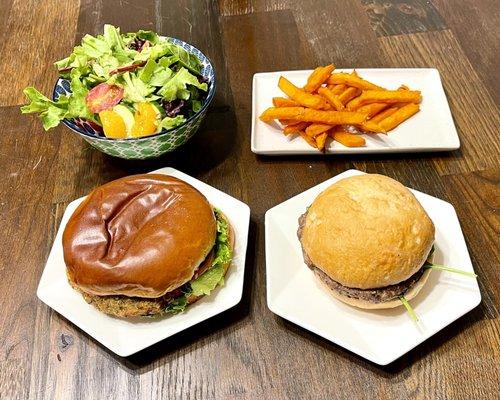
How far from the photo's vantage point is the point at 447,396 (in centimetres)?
132

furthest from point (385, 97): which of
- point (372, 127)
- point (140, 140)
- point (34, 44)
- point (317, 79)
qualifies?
point (34, 44)

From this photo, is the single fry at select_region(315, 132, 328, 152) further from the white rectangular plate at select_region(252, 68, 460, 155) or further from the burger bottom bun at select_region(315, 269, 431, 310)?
the burger bottom bun at select_region(315, 269, 431, 310)

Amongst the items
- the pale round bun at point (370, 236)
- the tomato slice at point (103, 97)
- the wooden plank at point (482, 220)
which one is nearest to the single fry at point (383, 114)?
the wooden plank at point (482, 220)

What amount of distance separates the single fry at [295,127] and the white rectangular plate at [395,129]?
1.2 inches

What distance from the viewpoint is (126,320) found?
56.6 inches

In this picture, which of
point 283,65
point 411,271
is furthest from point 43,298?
point 283,65

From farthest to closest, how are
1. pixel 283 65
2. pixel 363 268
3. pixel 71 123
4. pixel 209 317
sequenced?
pixel 283 65 < pixel 71 123 < pixel 209 317 < pixel 363 268

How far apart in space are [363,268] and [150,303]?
2.04ft

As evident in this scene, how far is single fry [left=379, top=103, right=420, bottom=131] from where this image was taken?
1.89m

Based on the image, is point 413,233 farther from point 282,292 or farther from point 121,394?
point 121,394

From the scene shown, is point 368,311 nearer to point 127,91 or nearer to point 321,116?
point 321,116

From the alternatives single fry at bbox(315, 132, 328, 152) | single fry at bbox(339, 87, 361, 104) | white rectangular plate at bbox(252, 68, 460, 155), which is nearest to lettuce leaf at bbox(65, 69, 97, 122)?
white rectangular plate at bbox(252, 68, 460, 155)

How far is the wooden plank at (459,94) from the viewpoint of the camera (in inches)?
73.9

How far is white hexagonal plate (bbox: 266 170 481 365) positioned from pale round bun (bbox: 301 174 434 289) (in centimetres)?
13
